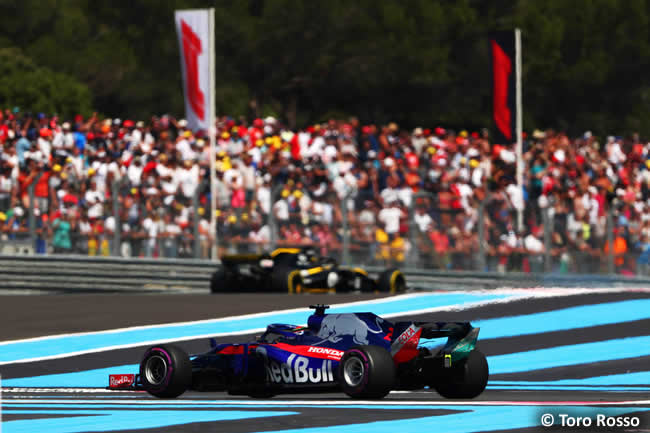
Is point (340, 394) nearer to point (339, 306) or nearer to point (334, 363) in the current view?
point (334, 363)

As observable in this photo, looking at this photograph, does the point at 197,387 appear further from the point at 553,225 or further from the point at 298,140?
the point at 298,140

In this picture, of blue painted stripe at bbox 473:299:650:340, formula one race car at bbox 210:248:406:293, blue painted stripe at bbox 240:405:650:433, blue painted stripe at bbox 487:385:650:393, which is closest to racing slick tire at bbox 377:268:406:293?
formula one race car at bbox 210:248:406:293

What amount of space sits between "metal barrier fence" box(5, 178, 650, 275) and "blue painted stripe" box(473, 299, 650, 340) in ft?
12.3

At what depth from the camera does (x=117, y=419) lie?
9367 mm

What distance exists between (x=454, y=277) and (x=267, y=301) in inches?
140

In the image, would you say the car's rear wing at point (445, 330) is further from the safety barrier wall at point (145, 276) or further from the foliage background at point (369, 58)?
the foliage background at point (369, 58)

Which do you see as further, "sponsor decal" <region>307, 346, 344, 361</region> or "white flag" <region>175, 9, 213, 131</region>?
"white flag" <region>175, 9, 213, 131</region>

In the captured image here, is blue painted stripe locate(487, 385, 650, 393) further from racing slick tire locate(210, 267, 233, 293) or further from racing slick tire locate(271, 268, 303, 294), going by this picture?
racing slick tire locate(210, 267, 233, 293)

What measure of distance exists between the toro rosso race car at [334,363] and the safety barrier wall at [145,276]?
979 cm

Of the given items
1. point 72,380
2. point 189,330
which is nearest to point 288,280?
point 189,330

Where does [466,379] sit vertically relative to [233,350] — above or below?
below

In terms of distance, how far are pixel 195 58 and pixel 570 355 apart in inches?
511

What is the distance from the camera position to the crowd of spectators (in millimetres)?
20188

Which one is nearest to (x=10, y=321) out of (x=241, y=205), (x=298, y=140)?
(x=241, y=205)
